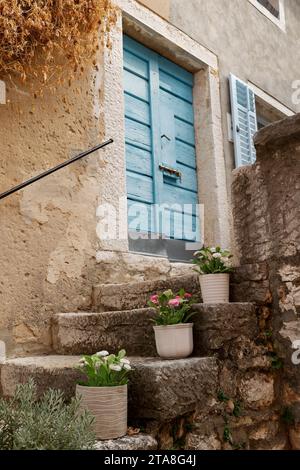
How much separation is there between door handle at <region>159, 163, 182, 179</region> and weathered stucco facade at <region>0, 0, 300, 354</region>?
1.03 ft

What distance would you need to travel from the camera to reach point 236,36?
5195 millimetres

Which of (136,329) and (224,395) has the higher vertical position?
(136,329)

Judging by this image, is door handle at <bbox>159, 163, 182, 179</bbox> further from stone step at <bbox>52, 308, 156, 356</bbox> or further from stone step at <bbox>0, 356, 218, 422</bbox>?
stone step at <bbox>0, 356, 218, 422</bbox>

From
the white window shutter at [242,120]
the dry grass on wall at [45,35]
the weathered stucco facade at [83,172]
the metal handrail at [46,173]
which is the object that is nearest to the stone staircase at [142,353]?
the weathered stucco facade at [83,172]

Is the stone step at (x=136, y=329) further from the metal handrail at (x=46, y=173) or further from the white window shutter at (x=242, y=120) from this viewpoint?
the white window shutter at (x=242, y=120)

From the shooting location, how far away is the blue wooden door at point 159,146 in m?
3.97

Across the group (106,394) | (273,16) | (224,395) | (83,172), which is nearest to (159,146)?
(83,172)

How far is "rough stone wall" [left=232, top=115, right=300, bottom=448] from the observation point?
236cm

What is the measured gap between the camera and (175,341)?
6.93ft

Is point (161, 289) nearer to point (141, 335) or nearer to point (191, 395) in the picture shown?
point (141, 335)

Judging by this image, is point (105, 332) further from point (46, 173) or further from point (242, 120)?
point (242, 120)

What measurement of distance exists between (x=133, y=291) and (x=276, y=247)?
3.06ft

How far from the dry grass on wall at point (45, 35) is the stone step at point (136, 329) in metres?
1.50
